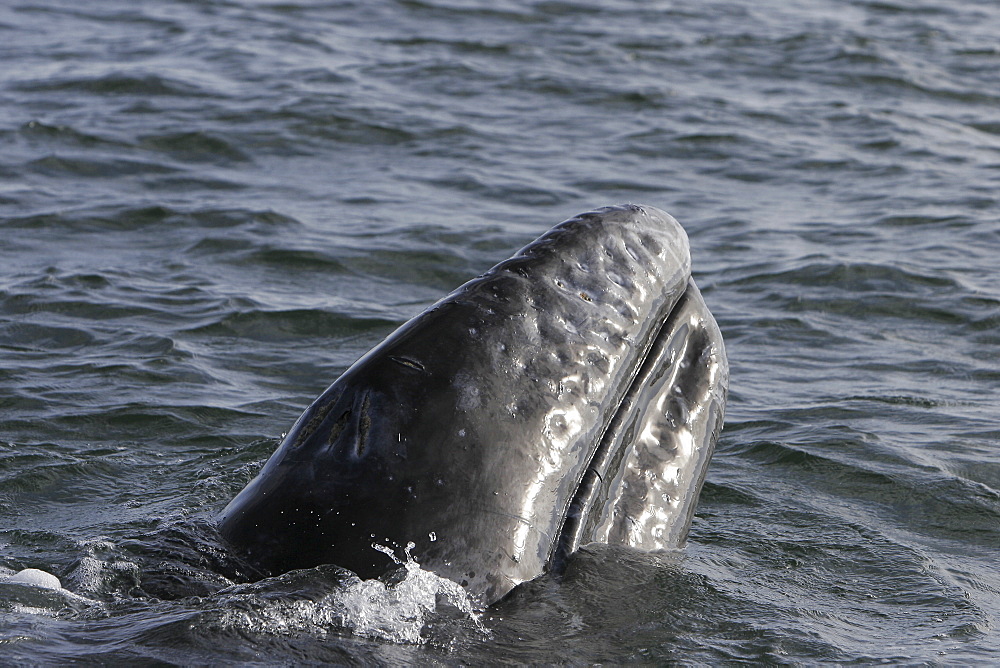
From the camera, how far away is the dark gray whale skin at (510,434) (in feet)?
12.7

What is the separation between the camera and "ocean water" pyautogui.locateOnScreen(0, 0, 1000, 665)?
4.25 meters

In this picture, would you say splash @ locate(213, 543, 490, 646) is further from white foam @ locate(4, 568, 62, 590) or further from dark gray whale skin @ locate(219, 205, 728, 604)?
white foam @ locate(4, 568, 62, 590)

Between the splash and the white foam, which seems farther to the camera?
the white foam

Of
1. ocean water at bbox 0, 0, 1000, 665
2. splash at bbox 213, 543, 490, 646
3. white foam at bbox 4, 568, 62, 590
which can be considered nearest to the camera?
splash at bbox 213, 543, 490, 646

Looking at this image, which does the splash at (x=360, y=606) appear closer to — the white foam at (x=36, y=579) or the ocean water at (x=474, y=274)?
the ocean water at (x=474, y=274)

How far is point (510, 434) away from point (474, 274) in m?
6.17

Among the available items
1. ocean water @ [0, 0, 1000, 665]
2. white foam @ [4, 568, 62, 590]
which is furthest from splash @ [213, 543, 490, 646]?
white foam @ [4, 568, 62, 590]

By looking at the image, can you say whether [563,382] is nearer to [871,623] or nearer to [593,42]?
[871,623]

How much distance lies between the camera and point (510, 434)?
158 inches

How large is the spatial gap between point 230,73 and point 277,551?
13.8m

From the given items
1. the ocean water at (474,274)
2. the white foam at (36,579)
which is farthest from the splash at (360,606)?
the white foam at (36,579)

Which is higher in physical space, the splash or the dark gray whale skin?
the dark gray whale skin

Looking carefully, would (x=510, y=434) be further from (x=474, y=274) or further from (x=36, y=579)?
(x=474, y=274)

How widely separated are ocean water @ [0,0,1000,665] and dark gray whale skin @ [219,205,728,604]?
0.40 ft
